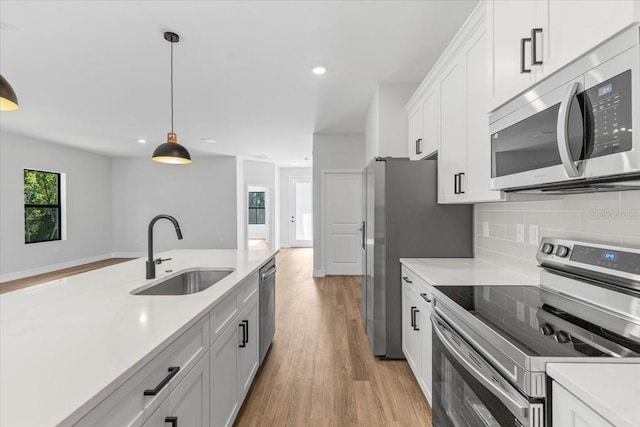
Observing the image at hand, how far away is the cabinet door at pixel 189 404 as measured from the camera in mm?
989

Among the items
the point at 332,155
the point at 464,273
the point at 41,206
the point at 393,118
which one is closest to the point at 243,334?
the point at 464,273

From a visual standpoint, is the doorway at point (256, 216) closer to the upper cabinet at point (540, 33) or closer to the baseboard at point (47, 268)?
the baseboard at point (47, 268)

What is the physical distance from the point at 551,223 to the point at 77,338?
216 centimetres

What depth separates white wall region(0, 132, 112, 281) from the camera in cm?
555

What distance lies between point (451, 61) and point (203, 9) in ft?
6.02

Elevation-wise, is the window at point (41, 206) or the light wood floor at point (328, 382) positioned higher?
the window at point (41, 206)

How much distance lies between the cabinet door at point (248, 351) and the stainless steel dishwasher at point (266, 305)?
0.51 ft

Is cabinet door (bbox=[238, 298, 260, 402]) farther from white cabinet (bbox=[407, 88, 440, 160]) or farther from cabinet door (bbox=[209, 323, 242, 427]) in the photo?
white cabinet (bbox=[407, 88, 440, 160])

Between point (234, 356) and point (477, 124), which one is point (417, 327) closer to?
point (234, 356)

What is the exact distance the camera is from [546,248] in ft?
5.08

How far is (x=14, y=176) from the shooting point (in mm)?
5676

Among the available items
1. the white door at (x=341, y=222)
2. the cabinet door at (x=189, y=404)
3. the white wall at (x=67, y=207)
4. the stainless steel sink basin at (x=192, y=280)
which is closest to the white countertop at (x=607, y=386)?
the cabinet door at (x=189, y=404)

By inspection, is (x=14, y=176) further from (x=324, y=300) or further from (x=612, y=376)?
(x=612, y=376)

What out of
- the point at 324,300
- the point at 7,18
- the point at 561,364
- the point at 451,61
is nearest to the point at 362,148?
the point at 324,300
